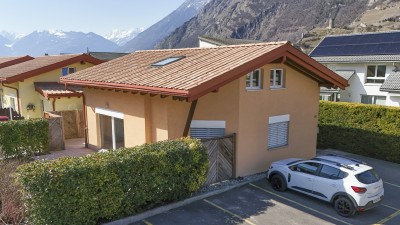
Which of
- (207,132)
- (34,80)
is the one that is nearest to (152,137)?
(207,132)

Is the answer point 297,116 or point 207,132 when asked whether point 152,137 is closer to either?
point 207,132

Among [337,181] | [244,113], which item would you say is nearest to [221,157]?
[244,113]

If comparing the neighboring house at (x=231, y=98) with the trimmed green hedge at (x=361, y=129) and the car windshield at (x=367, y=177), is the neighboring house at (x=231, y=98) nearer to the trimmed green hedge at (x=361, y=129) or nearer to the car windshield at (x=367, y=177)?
the trimmed green hedge at (x=361, y=129)

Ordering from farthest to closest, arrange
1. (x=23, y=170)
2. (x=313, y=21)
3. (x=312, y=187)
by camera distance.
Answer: (x=313, y=21) → (x=312, y=187) → (x=23, y=170)

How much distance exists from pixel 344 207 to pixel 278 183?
2.56 metres

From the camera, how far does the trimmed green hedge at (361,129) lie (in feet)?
57.7

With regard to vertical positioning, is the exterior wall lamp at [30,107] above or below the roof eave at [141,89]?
below

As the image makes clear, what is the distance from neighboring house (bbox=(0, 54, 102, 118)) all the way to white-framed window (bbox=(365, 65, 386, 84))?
78.7 ft

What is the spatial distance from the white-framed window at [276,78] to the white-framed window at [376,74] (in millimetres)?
18550

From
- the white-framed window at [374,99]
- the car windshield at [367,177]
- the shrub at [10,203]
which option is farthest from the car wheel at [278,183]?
the white-framed window at [374,99]

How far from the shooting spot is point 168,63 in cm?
1515

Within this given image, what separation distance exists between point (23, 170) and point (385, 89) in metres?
25.8

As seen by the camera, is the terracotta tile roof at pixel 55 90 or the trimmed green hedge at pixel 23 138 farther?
the terracotta tile roof at pixel 55 90

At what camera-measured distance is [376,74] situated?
94.9 feet
